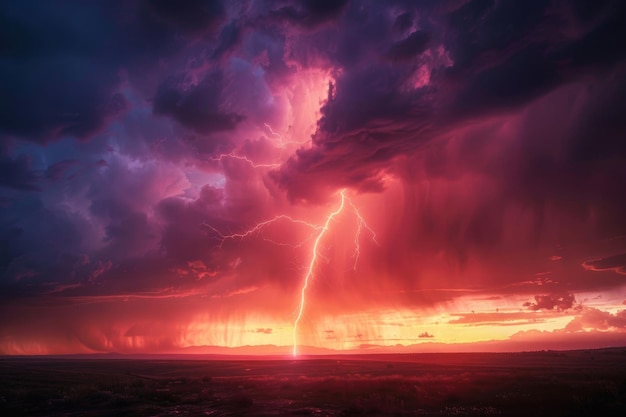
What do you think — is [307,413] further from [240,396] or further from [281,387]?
[281,387]

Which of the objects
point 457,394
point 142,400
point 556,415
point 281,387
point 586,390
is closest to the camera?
point 556,415

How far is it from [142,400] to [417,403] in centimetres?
2340

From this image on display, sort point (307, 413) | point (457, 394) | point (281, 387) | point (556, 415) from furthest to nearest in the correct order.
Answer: point (281, 387) < point (457, 394) < point (307, 413) < point (556, 415)

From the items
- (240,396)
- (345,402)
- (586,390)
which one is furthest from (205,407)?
(586,390)

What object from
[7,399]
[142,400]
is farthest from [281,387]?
[7,399]

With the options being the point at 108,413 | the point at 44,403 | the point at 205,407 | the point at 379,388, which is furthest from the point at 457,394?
the point at 44,403

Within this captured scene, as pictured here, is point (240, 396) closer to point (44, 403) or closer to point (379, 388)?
point (379, 388)

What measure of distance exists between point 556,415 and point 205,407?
24297mm

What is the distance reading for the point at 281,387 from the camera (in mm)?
43000

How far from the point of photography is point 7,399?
35844mm

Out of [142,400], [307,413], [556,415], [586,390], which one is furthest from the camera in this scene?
[142,400]

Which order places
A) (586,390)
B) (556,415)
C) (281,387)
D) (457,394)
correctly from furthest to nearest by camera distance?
(281,387)
(457,394)
(586,390)
(556,415)

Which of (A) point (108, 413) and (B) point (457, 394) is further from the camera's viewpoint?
(B) point (457, 394)

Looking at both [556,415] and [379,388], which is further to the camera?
[379,388]
